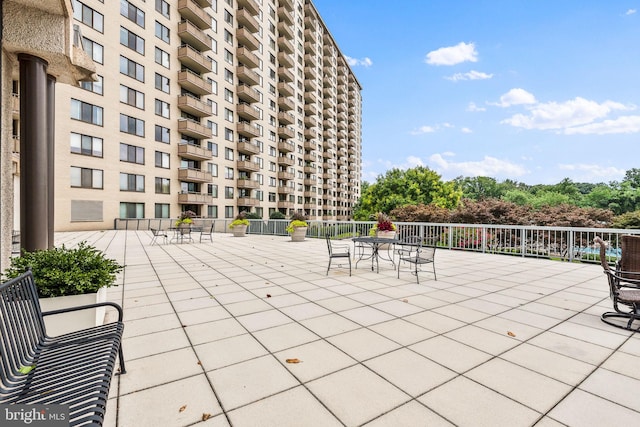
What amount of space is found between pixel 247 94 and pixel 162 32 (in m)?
11.2

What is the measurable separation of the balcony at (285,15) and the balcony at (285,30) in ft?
1.91

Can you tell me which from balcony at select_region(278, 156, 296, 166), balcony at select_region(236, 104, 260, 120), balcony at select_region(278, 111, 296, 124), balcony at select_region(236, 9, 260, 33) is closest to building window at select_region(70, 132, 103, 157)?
balcony at select_region(236, 104, 260, 120)

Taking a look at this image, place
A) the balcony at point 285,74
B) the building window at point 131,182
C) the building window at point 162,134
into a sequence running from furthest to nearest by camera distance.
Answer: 1. the balcony at point 285,74
2. the building window at point 162,134
3. the building window at point 131,182

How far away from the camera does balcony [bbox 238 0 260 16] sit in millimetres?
38016

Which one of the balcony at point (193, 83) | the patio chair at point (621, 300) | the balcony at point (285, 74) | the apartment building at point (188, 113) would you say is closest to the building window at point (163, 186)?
the apartment building at point (188, 113)

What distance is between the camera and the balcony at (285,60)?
151ft

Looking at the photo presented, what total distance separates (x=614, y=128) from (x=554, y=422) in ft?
469

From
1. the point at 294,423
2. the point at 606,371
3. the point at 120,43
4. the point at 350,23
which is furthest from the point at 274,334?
the point at 350,23

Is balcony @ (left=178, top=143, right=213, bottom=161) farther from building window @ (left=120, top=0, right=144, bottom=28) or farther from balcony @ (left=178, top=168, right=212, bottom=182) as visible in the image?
building window @ (left=120, top=0, right=144, bottom=28)

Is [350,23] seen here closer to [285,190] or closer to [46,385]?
[285,190]

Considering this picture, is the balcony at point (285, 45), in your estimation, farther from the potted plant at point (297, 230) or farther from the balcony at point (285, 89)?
the potted plant at point (297, 230)

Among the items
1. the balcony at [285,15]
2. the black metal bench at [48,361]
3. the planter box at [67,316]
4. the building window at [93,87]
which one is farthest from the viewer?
the balcony at [285,15]

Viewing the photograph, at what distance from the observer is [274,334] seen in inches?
139

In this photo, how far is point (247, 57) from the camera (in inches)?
1495
